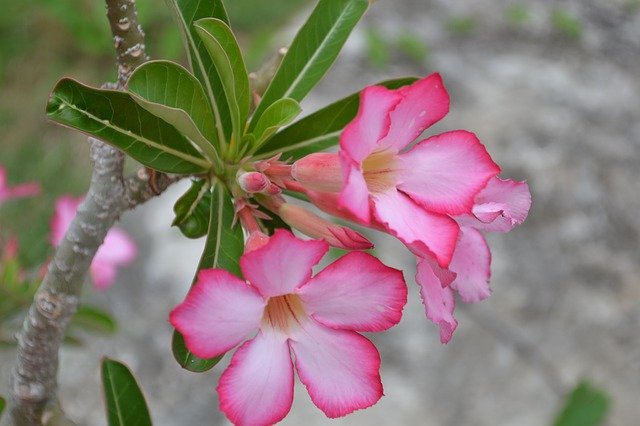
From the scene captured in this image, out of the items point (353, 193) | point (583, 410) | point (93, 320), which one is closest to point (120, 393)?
point (353, 193)

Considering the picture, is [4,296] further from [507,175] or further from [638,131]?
[638,131]

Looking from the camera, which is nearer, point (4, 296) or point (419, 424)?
point (4, 296)

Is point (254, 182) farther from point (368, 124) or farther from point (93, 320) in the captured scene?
point (93, 320)

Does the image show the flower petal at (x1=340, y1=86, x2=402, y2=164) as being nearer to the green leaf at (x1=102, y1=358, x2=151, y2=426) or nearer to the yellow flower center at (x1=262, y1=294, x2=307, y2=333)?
the yellow flower center at (x1=262, y1=294, x2=307, y2=333)

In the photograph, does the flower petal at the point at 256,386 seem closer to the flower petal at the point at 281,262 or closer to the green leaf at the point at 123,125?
the flower petal at the point at 281,262

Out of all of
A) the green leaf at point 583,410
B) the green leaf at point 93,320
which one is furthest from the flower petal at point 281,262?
the green leaf at point 583,410

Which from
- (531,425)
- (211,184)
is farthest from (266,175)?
(531,425)
